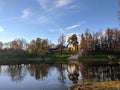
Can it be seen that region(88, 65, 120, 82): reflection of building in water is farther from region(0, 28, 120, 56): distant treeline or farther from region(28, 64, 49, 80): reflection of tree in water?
region(0, 28, 120, 56): distant treeline

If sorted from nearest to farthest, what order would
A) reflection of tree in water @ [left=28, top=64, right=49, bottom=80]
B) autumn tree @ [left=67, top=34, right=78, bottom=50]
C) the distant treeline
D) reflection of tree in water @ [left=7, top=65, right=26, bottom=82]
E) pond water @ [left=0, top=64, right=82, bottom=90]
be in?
pond water @ [left=0, top=64, right=82, bottom=90], reflection of tree in water @ [left=7, top=65, right=26, bottom=82], reflection of tree in water @ [left=28, top=64, right=49, bottom=80], the distant treeline, autumn tree @ [left=67, top=34, right=78, bottom=50]

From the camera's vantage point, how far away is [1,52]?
535 ft

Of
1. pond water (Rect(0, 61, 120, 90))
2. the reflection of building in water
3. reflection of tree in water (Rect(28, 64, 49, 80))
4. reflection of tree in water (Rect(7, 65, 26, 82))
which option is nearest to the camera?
pond water (Rect(0, 61, 120, 90))

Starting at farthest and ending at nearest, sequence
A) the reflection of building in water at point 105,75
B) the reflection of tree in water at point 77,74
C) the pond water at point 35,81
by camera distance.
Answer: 1. the reflection of tree in water at point 77,74
2. the reflection of building in water at point 105,75
3. the pond water at point 35,81

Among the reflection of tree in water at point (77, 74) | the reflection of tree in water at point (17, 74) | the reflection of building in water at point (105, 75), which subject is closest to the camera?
the reflection of building in water at point (105, 75)

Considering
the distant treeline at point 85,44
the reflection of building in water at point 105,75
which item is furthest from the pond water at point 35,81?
the distant treeline at point 85,44

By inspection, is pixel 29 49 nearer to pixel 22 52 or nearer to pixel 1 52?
pixel 22 52

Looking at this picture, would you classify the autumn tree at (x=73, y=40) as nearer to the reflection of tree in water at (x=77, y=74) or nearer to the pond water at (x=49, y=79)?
the reflection of tree in water at (x=77, y=74)

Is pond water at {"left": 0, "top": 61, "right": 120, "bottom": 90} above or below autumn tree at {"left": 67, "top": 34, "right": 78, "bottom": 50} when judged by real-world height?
below

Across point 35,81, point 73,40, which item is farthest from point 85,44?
point 35,81

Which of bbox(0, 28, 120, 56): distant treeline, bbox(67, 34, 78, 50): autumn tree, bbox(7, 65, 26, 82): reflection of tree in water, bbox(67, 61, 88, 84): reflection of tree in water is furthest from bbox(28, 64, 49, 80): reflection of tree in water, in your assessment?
bbox(67, 34, 78, 50): autumn tree

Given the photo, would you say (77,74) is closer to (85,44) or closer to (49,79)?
(49,79)

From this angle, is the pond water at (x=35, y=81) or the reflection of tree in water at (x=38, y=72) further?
the reflection of tree in water at (x=38, y=72)

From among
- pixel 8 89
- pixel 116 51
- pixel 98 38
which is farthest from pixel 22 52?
pixel 8 89
